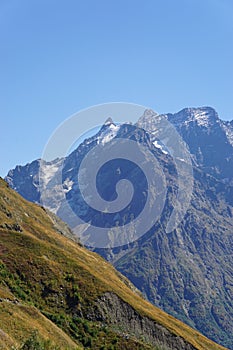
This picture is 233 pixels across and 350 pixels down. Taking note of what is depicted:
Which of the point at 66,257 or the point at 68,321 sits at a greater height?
the point at 66,257

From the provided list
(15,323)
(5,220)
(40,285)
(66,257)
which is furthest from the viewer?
(5,220)

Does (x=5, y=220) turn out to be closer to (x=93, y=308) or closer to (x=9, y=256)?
(x=9, y=256)

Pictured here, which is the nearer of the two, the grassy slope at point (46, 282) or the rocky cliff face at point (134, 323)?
the grassy slope at point (46, 282)

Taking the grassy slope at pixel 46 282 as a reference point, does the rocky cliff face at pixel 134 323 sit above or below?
below

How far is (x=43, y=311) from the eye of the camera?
125m

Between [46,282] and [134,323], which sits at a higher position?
[46,282]

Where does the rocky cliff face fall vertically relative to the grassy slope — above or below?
below

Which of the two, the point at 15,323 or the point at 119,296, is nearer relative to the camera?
the point at 15,323

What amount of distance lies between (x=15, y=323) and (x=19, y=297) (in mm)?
23986

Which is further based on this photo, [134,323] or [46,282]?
[134,323]

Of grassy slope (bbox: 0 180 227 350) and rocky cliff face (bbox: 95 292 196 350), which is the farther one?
rocky cliff face (bbox: 95 292 196 350)

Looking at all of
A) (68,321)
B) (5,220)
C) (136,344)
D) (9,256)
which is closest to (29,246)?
(9,256)

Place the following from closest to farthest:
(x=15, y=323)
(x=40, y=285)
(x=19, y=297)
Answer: (x=15, y=323) < (x=19, y=297) < (x=40, y=285)

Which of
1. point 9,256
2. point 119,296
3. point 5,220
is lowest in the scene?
point 119,296
